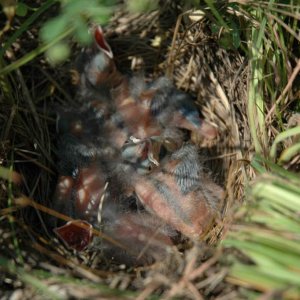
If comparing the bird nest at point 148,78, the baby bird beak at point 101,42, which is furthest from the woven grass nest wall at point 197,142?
the baby bird beak at point 101,42

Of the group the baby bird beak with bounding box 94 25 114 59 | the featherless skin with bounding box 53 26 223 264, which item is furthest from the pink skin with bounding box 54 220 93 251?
the baby bird beak with bounding box 94 25 114 59

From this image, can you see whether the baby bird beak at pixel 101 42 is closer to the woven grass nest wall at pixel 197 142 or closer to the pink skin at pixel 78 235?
the woven grass nest wall at pixel 197 142

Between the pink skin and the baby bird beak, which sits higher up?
the baby bird beak

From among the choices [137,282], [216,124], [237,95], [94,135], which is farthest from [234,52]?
[137,282]

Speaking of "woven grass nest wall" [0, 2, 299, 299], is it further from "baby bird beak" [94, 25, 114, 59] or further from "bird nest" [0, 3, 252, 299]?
"baby bird beak" [94, 25, 114, 59]

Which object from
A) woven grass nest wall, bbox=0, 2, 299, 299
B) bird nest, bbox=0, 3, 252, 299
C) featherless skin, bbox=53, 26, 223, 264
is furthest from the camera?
featherless skin, bbox=53, 26, 223, 264

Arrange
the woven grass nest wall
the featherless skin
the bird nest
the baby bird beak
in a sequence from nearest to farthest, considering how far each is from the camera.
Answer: the woven grass nest wall
the bird nest
the featherless skin
the baby bird beak

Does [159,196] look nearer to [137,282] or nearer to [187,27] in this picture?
[137,282]

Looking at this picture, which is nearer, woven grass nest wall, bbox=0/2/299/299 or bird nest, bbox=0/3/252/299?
woven grass nest wall, bbox=0/2/299/299
